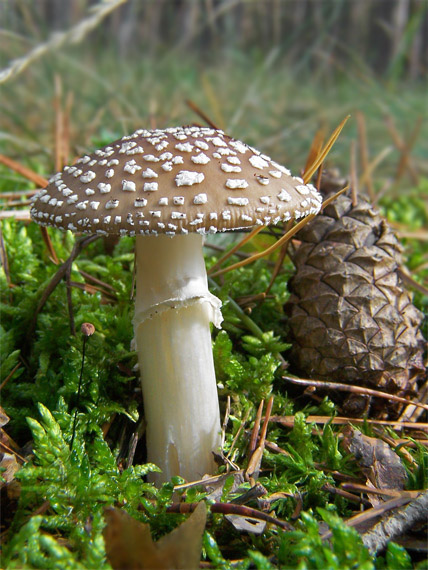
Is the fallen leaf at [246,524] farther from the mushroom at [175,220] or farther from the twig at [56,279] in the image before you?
the twig at [56,279]

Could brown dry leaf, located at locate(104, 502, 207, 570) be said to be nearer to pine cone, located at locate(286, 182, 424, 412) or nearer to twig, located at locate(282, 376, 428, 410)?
twig, located at locate(282, 376, 428, 410)

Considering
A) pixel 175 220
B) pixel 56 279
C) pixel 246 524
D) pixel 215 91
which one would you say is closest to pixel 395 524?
pixel 246 524

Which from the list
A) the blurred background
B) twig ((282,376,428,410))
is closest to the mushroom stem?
twig ((282,376,428,410))

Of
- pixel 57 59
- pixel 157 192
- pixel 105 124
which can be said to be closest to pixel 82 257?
pixel 157 192

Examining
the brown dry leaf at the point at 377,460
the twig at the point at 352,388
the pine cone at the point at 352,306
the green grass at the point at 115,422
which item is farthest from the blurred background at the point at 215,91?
the brown dry leaf at the point at 377,460

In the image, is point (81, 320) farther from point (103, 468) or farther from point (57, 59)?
point (57, 59)

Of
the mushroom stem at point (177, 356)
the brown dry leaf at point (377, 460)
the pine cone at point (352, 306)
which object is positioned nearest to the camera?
the brown dry leaf at point (377, 460)
